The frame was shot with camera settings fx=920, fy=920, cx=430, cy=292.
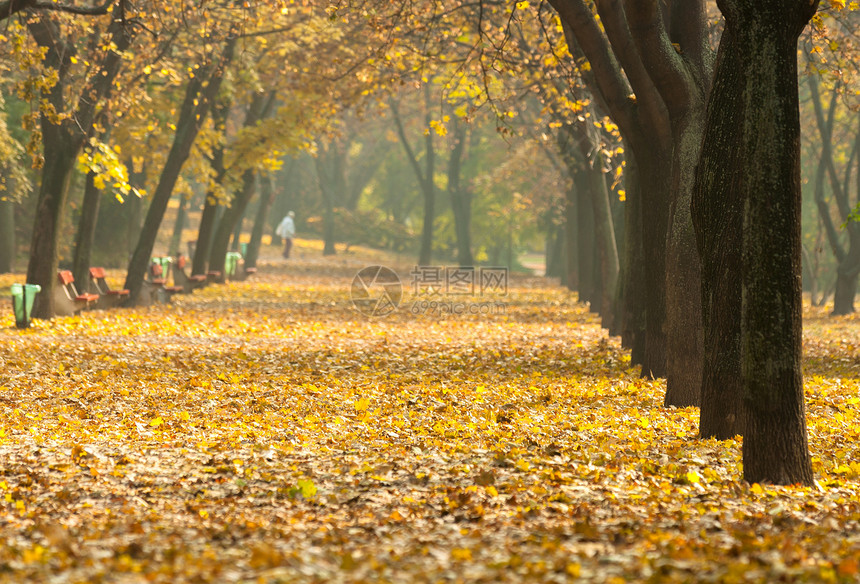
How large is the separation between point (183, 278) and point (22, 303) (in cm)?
1035

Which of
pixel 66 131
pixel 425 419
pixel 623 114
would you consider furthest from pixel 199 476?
pixel 66 131

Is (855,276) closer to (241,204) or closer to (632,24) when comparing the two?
(241,204)

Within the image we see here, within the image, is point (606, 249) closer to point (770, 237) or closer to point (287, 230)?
point (770, 237)

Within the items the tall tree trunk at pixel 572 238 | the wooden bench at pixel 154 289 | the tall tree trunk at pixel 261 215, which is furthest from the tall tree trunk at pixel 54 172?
the tall tree trunk at pixel 572 238

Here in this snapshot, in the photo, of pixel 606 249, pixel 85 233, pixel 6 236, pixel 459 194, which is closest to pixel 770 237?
pixel 606 249

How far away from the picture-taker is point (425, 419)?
8609 millimetres

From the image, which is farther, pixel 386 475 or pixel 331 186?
pixel 331 186

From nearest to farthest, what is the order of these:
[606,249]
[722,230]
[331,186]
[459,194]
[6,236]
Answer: [722,230], [606,249], [6,236], [459,194], [331,186]

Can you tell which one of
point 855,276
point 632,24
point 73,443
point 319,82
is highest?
point 319,82

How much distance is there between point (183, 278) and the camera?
82.7 feet

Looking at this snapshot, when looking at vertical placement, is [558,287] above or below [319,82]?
below

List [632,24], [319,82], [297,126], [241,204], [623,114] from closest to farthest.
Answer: [632,24] < [623,114] < [319,82] < [297,126] < [241,204]

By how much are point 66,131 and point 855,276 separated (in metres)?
20.5

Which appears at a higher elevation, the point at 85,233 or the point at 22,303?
the point at 85,233
